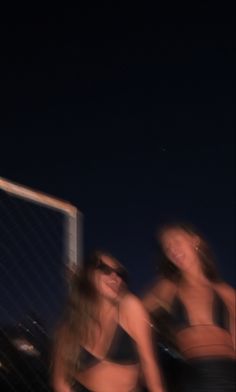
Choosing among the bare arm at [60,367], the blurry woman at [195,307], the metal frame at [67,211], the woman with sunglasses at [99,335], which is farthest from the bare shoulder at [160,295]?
the metal frame at [67,211]

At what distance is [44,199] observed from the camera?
3.67 metres

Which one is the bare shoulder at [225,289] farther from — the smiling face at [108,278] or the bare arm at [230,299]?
the smiling face at [108,278]

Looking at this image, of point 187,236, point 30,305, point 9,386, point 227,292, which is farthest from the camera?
point 9,386

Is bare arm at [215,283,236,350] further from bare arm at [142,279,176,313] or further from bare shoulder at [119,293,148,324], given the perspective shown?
bare shoulder at [119,293,148,324]

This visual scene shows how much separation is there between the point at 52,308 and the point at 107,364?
4.47ft

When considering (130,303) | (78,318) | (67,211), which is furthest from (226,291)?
(67,211)

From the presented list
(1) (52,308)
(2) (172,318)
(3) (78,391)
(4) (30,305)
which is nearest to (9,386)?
(4) (30,305)

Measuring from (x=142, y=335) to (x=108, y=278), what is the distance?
0.45 meters

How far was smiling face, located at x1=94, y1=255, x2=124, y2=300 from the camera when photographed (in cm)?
230

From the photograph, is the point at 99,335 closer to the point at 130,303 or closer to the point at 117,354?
the point at 117,354

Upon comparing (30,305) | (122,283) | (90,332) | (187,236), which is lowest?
(30,305)

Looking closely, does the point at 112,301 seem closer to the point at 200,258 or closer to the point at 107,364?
the point at 107,364

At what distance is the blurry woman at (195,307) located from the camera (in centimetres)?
188

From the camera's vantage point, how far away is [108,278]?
233cm
